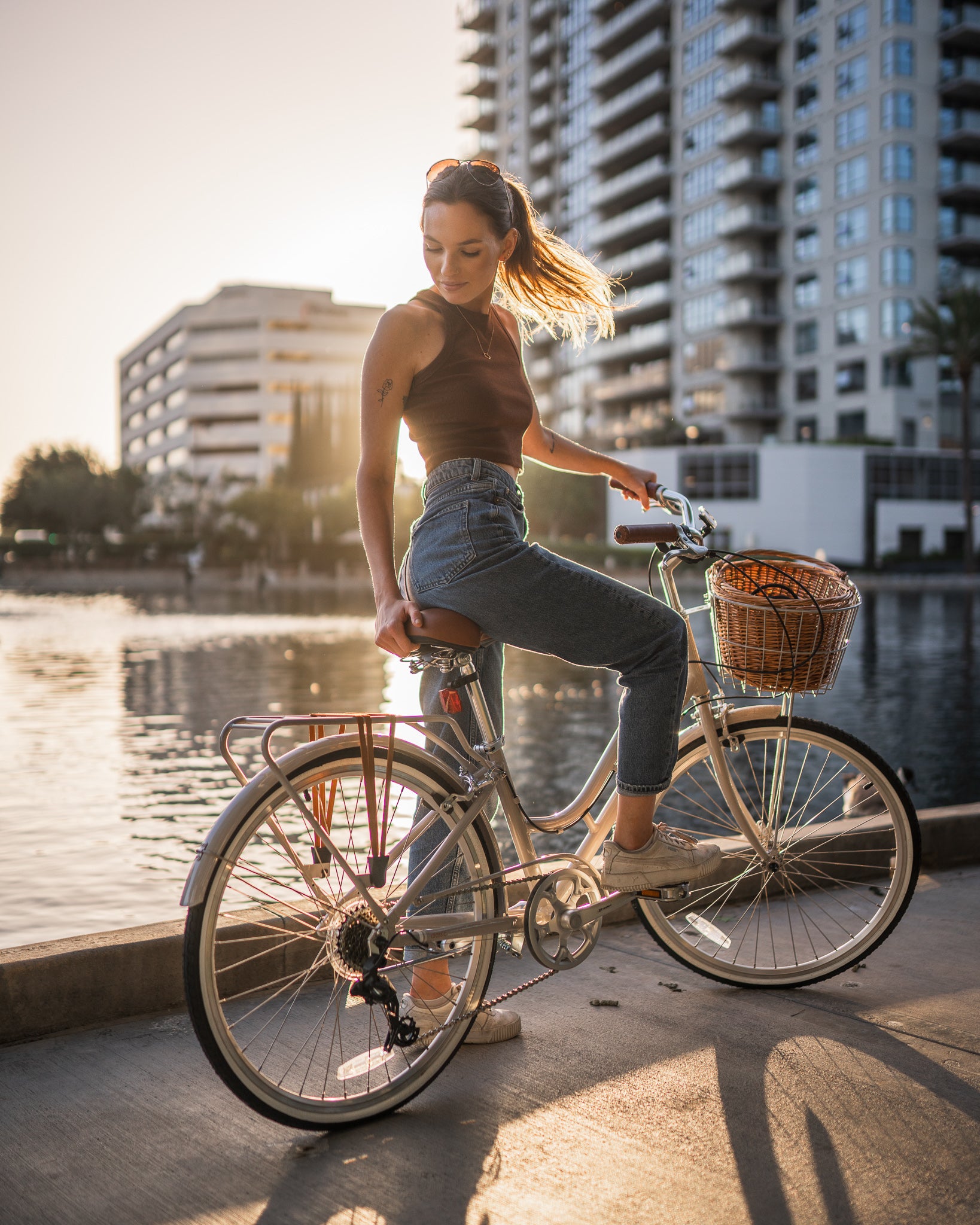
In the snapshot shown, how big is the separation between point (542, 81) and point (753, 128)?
101ft

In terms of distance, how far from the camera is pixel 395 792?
2785 millimetres

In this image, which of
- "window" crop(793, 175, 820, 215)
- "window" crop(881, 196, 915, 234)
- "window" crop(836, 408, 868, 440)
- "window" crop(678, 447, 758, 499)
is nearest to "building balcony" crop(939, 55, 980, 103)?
"window" crop(881, 196, 915, 234)

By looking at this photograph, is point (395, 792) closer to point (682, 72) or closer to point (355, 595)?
point (355, 595)

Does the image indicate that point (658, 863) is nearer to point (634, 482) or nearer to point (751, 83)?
point (634, 482)

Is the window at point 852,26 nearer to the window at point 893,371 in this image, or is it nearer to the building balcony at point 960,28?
the building balcony at point 960,28

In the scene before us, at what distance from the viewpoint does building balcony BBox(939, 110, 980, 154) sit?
67.9 m

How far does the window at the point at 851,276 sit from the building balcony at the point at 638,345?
1259 centimetres

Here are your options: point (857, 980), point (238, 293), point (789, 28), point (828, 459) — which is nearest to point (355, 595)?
point (828, 459)

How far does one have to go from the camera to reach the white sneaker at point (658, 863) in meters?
3.08

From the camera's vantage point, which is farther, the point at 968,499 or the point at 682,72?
the point at 682,72

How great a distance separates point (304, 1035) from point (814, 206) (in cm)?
7570

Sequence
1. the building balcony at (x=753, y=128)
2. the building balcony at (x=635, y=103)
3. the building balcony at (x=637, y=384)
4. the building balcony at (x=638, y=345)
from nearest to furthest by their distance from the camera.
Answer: the building balcony at (x=753, y=128), the building balcony at (x=637, y=384), the building balcony at (x=638, y=345), the building balcony at (x=635, y=103)

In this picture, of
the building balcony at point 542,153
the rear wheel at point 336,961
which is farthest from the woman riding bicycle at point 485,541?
the building balcony at point 542,153

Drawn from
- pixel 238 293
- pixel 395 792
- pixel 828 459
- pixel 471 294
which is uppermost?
pixel 238 293
